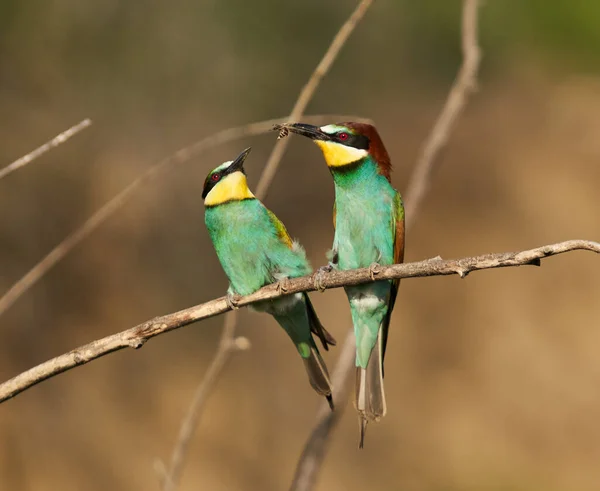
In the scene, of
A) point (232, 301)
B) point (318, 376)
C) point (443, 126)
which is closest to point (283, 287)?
point (232, 301)

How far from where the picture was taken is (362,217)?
7.50 feet

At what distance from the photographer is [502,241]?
5.46 metres

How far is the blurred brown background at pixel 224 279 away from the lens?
4.38m

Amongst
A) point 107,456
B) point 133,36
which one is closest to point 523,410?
point 107,456

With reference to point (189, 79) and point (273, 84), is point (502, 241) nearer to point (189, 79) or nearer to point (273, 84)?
point (273, 84)

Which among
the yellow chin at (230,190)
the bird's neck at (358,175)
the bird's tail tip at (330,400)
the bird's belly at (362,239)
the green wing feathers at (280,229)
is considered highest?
the yellow chin at (230,190)

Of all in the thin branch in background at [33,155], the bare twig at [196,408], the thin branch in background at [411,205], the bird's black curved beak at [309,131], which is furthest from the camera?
the bird's black curved beak at [309,131]

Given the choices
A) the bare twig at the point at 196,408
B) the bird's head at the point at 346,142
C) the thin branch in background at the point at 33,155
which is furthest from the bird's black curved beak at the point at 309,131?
the thin branch in background at the point at 33,155

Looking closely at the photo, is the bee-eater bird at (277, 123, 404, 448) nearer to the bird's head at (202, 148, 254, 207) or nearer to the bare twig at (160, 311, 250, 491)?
the bird's head at (202, 148, 254, 207)

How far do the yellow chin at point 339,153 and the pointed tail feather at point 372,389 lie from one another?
48cm

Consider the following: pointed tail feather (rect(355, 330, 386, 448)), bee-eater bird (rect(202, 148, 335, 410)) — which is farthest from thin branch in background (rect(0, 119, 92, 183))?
pointed tail feather (rect(355, 330, 386, 448))

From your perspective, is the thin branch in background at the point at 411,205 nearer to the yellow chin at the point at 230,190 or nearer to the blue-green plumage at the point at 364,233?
the blue-green plumage at the point at 364,233

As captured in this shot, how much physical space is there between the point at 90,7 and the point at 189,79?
0.70 metres

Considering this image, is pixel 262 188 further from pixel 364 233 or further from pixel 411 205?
pixel 364 233
